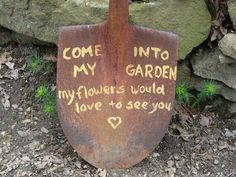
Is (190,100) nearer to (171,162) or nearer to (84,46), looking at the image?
(171,162)

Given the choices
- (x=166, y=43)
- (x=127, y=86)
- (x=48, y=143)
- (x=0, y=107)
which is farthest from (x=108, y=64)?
(x=0, y=107)

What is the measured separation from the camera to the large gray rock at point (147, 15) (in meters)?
2.43

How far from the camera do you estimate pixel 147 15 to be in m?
2.45

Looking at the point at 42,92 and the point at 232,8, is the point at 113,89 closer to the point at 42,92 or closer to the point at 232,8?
the point at 42,92

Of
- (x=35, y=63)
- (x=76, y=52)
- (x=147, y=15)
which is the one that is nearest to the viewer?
(x=76, y=52)

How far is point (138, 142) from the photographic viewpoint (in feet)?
7.72

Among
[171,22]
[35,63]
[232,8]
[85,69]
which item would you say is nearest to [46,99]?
[35,63]

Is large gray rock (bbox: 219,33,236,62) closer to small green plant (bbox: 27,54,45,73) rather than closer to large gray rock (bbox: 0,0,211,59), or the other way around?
large gray rock (bbox: 0,0,211,59)

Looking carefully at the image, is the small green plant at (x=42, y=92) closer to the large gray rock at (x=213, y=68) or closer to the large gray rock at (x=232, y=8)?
the large gray rock at (x=213, y=68)

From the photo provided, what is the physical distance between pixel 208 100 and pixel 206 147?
271 millimetres

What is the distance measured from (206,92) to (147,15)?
476 millimetres

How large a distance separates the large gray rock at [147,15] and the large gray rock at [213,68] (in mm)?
84

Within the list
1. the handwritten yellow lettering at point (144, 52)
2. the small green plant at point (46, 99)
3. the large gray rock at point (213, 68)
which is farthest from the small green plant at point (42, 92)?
the large gray rock at point (213, 68)

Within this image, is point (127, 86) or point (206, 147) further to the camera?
point (206, 147)
